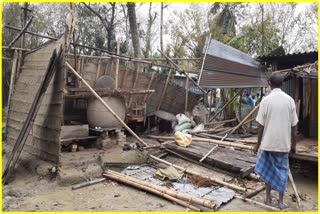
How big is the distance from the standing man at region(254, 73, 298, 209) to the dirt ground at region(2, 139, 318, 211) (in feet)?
1.75

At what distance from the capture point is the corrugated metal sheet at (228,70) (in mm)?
7945

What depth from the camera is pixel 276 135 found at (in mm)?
4180

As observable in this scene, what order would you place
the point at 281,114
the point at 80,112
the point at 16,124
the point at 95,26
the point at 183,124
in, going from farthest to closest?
1. the point at 95,26
2. the point at 183,124
3. the point at 80,112
4. the point at 16,124
5. the point at 281,114

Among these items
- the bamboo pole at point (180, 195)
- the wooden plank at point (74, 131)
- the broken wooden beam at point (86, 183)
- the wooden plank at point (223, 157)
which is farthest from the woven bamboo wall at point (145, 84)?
the bamboo pole at point (180, 195)

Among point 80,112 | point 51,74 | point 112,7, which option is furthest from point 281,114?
point 112,7

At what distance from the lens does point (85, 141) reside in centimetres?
714

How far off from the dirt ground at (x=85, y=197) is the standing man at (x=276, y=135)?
53 cm

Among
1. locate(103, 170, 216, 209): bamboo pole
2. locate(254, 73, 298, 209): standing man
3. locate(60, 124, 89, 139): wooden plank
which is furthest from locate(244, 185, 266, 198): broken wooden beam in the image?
locate(60, 124, 89, 139): wooden plank

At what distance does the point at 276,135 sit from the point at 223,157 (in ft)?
7.50

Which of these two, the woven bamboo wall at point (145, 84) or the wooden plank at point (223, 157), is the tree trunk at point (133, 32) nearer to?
the woven bamboo wall at point (145, 84)

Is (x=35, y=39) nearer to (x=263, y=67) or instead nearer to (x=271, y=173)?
(x=263, y=67)

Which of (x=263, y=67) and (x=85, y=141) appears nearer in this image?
(x=85, y=141)

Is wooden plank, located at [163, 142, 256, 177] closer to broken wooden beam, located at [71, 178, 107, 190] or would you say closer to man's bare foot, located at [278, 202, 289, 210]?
man's bare foot, located at [278, 202, 289, 210]

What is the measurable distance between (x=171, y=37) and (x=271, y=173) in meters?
21.0
